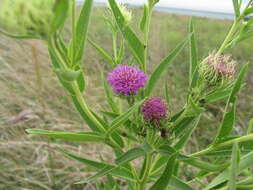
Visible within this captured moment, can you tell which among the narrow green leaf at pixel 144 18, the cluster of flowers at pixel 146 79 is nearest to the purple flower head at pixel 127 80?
the cluster of flowers at pixel 146 79

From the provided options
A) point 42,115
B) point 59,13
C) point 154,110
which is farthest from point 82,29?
point 42,115

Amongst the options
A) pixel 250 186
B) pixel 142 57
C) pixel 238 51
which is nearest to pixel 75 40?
pixel 142 57

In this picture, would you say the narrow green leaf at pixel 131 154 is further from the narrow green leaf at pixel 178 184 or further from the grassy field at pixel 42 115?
the grassy field at pixel 42 115

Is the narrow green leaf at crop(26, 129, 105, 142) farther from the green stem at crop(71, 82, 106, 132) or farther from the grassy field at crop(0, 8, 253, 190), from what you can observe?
the grassy field at crop(0, 8, 253, 190)

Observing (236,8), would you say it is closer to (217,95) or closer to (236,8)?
(236,8)

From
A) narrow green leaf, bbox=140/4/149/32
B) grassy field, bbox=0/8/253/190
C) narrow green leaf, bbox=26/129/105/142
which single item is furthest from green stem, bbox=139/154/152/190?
grassy field, bbox=0/8/253/190

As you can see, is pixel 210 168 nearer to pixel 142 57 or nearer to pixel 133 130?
pixel 133 130
